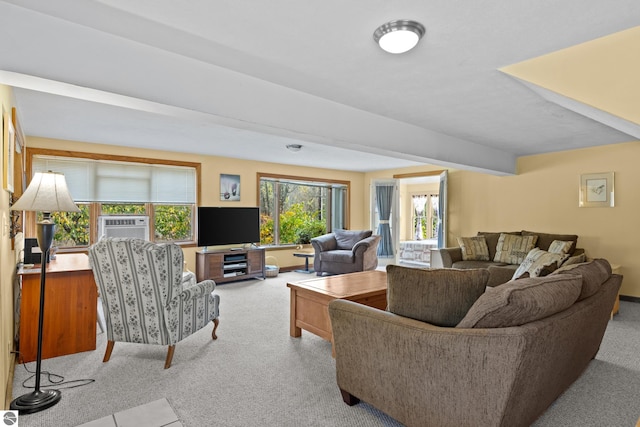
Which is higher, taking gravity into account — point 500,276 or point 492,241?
point 492,241

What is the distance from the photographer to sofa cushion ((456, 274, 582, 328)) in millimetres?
1560

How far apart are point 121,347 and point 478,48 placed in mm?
3724

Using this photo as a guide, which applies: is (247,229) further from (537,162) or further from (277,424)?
(537,162)

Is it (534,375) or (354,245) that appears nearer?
(534,375)

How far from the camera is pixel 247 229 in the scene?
6.49 m

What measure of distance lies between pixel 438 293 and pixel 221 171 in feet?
17.4

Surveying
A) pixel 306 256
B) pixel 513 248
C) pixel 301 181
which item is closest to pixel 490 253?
pixel 513 248

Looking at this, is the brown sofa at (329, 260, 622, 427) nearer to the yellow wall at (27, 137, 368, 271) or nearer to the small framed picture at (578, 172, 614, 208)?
the small framed picture at (578, 172, 614, 208)

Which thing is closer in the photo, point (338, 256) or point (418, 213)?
point (338, 256)

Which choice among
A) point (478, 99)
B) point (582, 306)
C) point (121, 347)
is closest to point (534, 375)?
point (582, 306)

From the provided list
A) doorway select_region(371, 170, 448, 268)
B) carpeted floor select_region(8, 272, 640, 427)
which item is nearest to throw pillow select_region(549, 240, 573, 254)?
carpeted floor select_region(8, 272, 640, 427)

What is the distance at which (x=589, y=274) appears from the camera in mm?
2189

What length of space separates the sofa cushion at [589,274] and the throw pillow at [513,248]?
278 cm

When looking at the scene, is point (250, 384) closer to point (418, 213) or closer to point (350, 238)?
point (350, 238)
